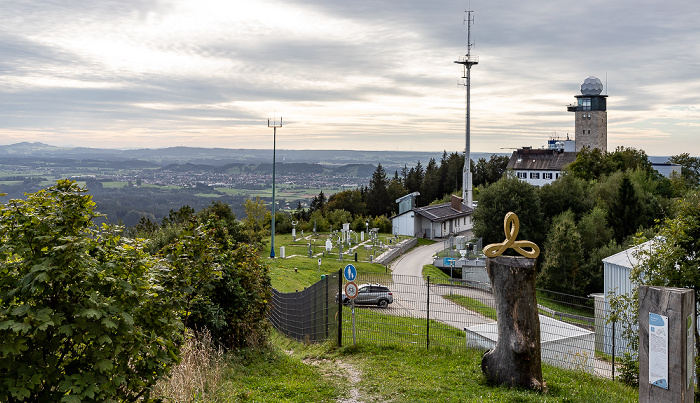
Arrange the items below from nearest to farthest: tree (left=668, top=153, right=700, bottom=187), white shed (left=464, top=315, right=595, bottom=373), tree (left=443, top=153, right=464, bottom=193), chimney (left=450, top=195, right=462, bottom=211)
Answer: white shed (left=464, top=315, right=595, bottom=373), chimney (left=450, top=195, right=462, bottom=211), tree (left=668, top=153, right=700, bottom=187), tree (left=443, top=153, right=464, bottom=193)

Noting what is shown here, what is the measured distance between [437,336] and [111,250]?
28.7 feet

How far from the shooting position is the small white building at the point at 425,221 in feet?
186

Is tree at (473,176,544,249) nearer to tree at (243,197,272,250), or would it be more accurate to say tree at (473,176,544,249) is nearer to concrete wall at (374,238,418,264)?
concrete wall at (374,238,418,264)

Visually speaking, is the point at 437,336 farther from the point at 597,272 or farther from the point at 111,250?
the point at 597,272

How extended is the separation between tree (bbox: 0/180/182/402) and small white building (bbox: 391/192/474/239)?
51.8m

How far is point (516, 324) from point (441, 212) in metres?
50.4

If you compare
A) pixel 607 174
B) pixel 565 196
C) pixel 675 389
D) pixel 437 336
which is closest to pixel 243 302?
pixel 437 336

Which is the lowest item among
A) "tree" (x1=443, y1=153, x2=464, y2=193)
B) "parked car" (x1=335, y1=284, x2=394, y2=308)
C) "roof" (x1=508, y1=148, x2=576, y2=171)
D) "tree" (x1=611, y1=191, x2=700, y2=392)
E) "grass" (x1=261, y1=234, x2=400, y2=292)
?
"grass" (x1=261, y1=234, x2=400, y2=292)

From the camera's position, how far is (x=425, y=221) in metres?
57.5

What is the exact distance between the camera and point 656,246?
10.8 m

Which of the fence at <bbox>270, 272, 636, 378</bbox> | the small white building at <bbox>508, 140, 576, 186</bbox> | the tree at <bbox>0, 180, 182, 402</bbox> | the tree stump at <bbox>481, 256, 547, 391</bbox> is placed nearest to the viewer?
the tree at <bbox>0, 180, 182, 402</bbox>

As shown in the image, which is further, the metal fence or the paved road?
the metal fence

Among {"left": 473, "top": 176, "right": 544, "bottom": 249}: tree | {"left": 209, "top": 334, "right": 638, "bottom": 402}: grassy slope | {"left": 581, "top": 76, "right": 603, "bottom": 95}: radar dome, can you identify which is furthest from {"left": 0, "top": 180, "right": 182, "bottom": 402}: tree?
{"left": 581, "top": 76, "right": 603, "bottom": 95}: radar dome

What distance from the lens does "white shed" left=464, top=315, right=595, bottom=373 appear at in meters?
11.5
